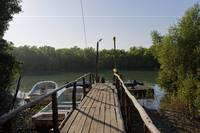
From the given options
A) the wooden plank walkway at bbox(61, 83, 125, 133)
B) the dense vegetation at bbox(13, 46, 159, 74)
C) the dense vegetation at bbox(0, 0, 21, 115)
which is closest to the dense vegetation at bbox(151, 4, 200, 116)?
the dense vegetation at bbox(0, 0, 21, 115)

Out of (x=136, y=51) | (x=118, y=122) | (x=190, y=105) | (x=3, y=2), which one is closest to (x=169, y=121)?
(x=190, y=105)

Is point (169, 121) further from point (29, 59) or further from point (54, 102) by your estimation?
point (29, 59)

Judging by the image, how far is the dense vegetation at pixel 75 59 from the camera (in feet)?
375

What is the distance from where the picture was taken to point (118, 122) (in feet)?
28.0

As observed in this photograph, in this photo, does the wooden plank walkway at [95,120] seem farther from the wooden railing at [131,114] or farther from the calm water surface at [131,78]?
the calm water surface at [131,78]

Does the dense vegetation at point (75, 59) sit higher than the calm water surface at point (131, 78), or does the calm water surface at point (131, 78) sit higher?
the dense vegetation at point (75, 59)

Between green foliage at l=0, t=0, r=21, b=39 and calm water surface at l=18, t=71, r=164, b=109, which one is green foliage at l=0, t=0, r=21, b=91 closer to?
green foliage at l=0, t=0, r=21, b=39

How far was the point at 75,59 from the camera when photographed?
410ft

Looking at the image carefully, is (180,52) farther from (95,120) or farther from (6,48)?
(95,120)

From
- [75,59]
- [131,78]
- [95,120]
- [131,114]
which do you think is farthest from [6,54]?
[75,59]

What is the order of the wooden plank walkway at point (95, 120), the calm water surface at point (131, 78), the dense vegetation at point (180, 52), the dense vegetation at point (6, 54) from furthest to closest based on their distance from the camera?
the dense vegetation at point (180, 52) < the calm water surface at point (131, 78) < the dense vegetation at point (6, 54) < the wooden plank walkway at point (95, 120)

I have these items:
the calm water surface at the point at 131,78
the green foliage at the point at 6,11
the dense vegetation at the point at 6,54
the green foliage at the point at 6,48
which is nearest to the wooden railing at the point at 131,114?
the dense vegetation at the point at 6,54

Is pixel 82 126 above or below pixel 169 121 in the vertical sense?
above

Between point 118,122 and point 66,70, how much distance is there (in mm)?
113629
